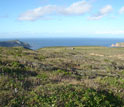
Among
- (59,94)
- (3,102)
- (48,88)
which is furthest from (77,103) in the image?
(3,102)

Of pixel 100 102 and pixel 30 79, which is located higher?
pixel 30 79

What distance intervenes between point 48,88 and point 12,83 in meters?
1.71

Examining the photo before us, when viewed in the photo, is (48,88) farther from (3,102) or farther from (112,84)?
(112,84)

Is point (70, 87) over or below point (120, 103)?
over

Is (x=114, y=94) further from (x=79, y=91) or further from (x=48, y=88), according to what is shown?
(x=48, y=88)

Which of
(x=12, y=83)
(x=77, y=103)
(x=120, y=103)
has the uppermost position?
(x=12, y=83)

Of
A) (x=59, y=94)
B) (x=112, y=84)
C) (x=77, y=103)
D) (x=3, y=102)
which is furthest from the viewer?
(x=112, y=84)

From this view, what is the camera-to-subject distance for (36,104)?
4.94 m

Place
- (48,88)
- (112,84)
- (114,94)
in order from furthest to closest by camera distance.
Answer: (112,84), (114,94), (48,88)

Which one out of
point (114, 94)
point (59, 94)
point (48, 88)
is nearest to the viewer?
point (59, 94)

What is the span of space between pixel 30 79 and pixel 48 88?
1.61 meters

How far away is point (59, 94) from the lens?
5.67 metres

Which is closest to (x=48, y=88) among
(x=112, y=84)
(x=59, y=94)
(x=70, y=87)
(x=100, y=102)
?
(x=59, y=94)

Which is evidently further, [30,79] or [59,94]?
[30,79]
